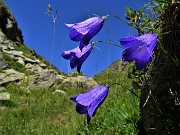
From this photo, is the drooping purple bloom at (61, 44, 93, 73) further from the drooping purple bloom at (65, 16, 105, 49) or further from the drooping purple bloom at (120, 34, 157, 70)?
the drooping purple bloom at (120, 34, 157, 70)

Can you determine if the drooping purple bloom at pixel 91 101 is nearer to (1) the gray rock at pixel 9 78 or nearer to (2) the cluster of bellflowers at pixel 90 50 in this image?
(2) the cluster of bellflowers at pixel 90 50

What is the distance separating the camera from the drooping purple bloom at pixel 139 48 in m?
2.16

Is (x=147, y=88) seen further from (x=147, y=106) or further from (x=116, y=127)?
(x=116, y=127)

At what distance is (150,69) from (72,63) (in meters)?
0.67

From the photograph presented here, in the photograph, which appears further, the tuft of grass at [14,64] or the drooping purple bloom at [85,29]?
the tuft of grass at [14,64]

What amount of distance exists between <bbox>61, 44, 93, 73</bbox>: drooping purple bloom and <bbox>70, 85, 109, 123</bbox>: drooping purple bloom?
0.19 meters

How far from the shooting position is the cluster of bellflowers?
218 centimetres

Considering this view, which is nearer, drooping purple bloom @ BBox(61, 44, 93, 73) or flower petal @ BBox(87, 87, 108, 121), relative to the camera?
flower petal @ BBox(87, 87, 108, 121)

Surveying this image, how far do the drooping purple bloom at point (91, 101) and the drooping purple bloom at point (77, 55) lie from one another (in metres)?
0.19

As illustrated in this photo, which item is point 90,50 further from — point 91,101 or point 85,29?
point 91,101

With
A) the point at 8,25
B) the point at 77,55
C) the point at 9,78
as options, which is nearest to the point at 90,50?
the point at 77,55

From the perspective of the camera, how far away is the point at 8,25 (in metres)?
39.7

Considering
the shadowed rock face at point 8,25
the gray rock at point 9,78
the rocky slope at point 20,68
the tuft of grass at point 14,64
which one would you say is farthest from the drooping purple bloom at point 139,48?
the shadowed rock face at point 8,25

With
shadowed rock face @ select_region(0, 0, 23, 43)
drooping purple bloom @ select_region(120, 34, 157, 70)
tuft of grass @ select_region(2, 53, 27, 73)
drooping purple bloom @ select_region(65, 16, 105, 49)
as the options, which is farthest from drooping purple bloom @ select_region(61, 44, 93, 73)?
shadowed rock face @ select_region(0, 0, 23, 43)
